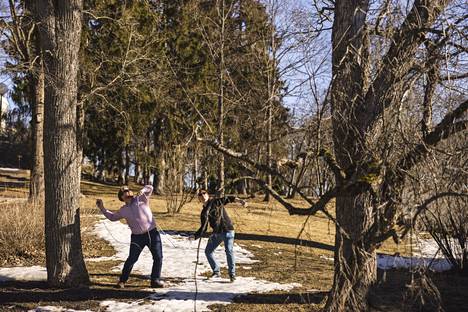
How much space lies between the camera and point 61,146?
24.8 ft

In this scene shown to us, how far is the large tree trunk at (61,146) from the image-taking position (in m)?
7.52

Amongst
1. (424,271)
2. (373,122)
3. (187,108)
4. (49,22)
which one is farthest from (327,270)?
(187,108)

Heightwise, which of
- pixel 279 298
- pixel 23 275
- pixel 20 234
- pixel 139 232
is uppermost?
pixel 139 232

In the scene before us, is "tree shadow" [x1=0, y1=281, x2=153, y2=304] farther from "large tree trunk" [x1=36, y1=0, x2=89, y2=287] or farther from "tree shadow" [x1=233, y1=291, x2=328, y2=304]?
"tree shadow" [x1=233, y1=291, x2=328, y2=304]

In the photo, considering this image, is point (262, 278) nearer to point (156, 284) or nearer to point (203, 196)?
point (203, 196)

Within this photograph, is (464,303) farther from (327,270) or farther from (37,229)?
(37,229)

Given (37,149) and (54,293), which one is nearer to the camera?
(54,293)

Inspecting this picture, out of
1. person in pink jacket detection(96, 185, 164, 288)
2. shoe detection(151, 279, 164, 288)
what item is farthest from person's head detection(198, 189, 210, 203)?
shoe detection(151, 279, 164, 288)

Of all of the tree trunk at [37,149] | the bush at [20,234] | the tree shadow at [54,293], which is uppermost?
the tree trunk at [37,149]

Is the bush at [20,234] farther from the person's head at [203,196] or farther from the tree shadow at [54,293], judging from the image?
the person's head at [203,196]

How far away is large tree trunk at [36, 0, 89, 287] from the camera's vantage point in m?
7.52

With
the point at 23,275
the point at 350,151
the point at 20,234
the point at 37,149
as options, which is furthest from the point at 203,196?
the point at 37,149

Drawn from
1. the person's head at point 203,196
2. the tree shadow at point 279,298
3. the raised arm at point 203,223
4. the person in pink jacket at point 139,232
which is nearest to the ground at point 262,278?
the tree shadow at point 279,298

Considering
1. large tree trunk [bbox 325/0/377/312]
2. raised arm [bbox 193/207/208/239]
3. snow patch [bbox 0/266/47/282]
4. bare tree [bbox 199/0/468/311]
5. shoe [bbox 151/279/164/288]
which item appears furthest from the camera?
snow patch [bbox 0/266/47/282]
